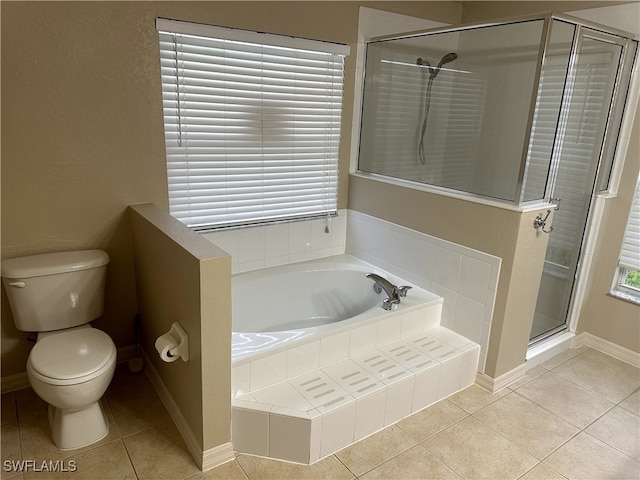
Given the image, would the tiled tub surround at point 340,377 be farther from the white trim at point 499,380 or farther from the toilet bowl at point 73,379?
the toilet bowl at point 73,379

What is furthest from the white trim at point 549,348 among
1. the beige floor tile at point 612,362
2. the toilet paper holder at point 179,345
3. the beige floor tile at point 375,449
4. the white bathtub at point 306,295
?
the toilet paper holder at point 179,345

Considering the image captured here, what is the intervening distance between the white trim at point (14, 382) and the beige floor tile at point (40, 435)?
0.17 metres

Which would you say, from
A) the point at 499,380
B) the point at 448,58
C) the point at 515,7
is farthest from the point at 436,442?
the point at 515,7

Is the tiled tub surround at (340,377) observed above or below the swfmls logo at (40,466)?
above

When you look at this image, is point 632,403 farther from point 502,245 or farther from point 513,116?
point 513,116

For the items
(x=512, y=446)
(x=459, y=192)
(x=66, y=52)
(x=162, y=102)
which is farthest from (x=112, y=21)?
(x=512, y=446)

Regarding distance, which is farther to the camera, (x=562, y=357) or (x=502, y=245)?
(x=562, y=357)

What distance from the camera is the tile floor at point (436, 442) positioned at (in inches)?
74.7

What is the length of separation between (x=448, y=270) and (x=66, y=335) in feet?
6.52

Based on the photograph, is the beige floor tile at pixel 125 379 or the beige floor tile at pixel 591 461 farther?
the beige floor tile at pixel 125 379

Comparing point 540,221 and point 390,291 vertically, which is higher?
point 540,221

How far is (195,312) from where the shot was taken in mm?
1730

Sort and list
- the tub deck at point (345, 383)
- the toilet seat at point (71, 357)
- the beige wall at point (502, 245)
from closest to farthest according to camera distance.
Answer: the toilet seat at point (71, 357) < the tub deck at point (345, 383) < the beige wall at point (502, 245)

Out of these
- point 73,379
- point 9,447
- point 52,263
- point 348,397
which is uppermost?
point 52,263
